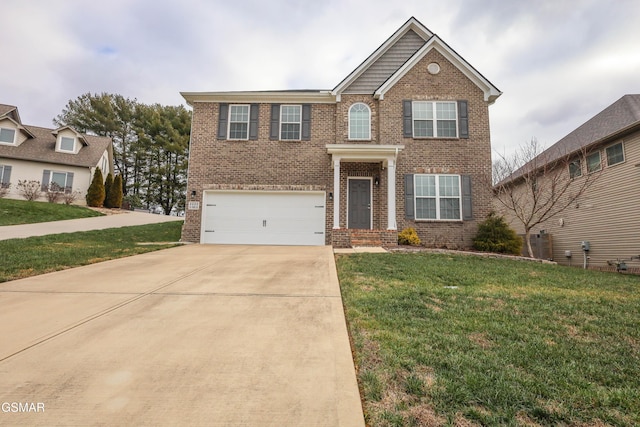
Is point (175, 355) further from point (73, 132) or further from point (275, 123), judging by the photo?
point (73, 132)

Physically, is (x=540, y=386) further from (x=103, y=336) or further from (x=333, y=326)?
(x=103, y=336)

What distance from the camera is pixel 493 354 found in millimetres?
2438

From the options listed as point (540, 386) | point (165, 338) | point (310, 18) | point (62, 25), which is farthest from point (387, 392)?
point (62, 25)

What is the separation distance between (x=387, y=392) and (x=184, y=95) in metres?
12.9

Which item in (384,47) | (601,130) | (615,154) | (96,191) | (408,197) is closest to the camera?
(615,154)

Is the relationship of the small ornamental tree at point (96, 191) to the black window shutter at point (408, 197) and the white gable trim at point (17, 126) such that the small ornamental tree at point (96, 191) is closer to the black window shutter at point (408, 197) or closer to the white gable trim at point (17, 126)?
the white gable trim at point (17, 126)

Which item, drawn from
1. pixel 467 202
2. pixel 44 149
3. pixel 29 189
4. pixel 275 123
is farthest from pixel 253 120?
pixel 44 149

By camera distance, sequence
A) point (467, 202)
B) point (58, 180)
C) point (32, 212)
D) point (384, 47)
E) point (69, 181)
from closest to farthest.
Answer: point (467, 202) → point (384, 47) → point (32, 212) → point (58, 180) → point (69, 181)

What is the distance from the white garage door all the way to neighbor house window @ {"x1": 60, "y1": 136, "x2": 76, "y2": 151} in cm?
1687

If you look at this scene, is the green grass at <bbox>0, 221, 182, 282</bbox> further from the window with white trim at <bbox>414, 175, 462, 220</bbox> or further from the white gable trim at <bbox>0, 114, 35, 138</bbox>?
the white gable trim at <bbox>0, 114, 35, 138</bbox>

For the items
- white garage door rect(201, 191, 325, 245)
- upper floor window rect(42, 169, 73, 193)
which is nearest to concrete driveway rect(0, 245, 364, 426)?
white garage door rect(201, 191, 325, 245)

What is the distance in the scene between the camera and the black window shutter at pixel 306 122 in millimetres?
11992

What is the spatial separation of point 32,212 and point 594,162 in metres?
23.3

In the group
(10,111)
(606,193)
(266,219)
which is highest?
(10,111)
